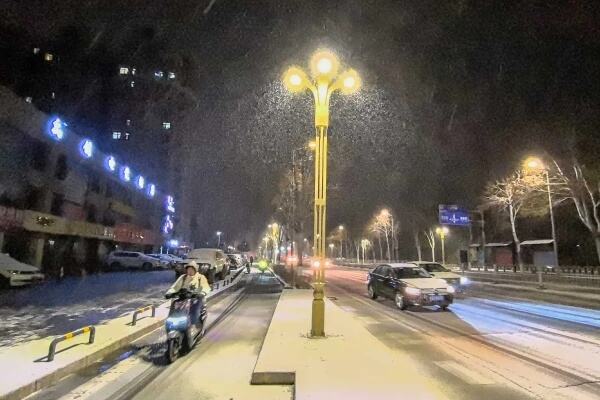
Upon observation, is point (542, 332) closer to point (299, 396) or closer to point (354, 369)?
point (354, 369)

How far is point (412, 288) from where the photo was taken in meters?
16.2

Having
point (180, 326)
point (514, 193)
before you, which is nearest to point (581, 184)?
point (514, 193)

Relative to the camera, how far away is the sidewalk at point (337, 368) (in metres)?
6.03

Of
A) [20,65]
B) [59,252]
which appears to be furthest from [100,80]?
[59,252]

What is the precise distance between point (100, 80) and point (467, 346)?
227ft

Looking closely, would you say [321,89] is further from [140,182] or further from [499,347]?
[140,182]

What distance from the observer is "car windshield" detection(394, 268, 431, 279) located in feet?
57.9

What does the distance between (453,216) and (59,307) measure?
1568 inches

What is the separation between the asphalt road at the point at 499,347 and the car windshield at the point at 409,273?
1206 mm

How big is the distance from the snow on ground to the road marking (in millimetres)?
8192

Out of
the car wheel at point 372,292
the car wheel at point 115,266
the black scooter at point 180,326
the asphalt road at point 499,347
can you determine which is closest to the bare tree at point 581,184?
the asphalt road at point 499,347

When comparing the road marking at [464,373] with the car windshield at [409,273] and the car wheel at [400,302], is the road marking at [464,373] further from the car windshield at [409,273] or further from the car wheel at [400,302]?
the car windshield at [409,273]

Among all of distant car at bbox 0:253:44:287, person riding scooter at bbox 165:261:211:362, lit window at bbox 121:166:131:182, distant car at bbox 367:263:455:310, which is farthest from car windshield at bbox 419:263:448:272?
lit window at bbox 121:166:131:182

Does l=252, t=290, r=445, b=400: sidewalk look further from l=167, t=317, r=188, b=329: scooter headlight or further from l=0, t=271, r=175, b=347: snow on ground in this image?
l=0, t=271, r=175, b=347: snow on ground
